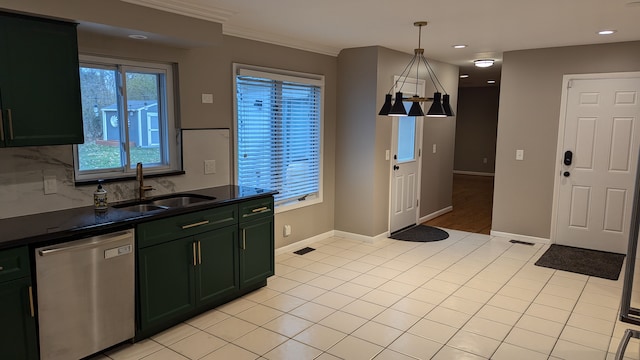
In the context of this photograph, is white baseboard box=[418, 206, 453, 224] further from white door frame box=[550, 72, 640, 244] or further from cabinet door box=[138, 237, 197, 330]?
cabinet door box=[138, 237, 197, 330]

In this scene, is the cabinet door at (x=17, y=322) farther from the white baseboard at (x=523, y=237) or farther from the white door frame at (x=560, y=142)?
the white door frame at (x=560, y=142)

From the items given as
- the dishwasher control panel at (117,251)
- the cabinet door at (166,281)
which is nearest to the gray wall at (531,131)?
the cabinet door at (166,281)

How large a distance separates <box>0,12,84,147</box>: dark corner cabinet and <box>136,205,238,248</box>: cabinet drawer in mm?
757

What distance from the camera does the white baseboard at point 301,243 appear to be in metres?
5.10

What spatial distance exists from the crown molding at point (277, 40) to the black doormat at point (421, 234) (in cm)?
254

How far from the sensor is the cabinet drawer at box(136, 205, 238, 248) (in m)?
2.97

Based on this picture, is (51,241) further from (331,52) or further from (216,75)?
(331,52)

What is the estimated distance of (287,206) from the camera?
201 inches

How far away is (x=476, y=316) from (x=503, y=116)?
10.2ft

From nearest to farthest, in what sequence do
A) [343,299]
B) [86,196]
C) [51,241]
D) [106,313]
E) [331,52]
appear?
1. [51,241]
2. [106,313]
3. [86,196]
4. [343,299]
5. [331,52]

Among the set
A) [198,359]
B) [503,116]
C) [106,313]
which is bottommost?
[198,359]

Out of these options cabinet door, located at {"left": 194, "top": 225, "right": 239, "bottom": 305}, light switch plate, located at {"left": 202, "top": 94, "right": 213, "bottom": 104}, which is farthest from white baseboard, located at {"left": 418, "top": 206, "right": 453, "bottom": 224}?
light switch plate, located at {"left": 202, "top": 94, "right": 213, "bottom": 104}

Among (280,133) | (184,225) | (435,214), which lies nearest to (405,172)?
(435,214)

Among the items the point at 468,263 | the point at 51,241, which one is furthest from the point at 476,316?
the point at 51,241
